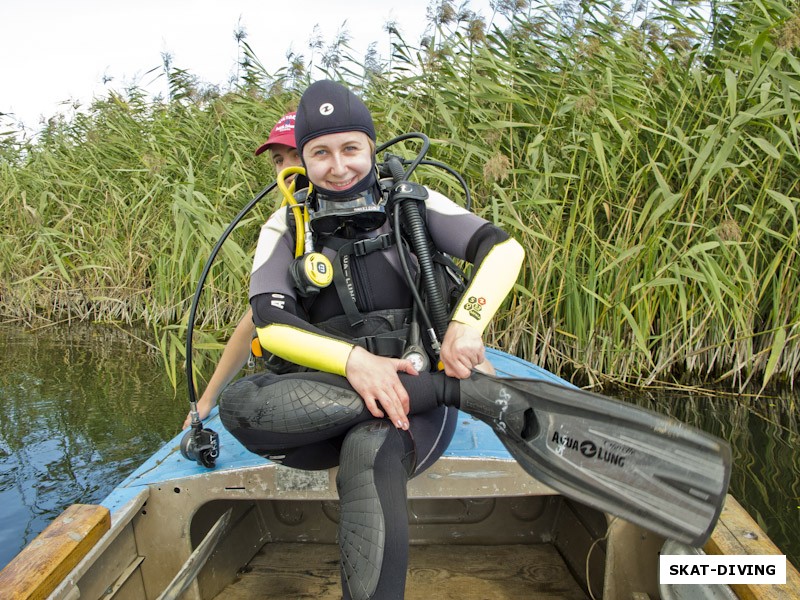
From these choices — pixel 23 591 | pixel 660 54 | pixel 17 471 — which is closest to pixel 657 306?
pixel 660 54

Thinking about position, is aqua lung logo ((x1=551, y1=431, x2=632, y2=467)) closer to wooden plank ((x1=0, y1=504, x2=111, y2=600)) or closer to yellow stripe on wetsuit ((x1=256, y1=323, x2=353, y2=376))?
yellow stripe on wetsuit ((x1=256, y1=323, x2=353, y2=376))

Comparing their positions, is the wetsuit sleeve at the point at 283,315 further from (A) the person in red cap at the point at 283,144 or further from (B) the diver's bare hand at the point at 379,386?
(A) the person in red cap at the point at 283,144

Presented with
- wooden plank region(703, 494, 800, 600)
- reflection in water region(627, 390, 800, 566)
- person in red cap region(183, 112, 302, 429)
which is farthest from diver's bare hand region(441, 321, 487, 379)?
reflection in water region(627, 390, 800, 566)

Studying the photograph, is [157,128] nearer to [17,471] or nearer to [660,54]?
[17,471]

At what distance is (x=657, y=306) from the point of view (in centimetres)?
353

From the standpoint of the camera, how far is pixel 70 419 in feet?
12.6

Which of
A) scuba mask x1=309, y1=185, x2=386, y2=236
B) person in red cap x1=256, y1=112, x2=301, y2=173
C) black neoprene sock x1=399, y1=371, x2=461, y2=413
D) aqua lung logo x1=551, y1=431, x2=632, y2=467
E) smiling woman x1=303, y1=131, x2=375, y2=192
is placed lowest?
aqua lung logo x1=551, y1=431, x2=632, y2=467

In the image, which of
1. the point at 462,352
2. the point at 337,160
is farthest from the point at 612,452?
the point at 337,160

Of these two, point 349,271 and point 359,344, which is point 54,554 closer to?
point 359,344

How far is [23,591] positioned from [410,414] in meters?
0.93

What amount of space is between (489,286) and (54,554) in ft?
4.10

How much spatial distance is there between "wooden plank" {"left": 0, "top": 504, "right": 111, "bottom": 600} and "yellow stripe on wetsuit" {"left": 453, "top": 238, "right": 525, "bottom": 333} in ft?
3.51

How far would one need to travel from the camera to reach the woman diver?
55.3 inches

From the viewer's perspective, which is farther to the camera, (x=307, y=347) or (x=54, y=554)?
(x=307, y=347)
